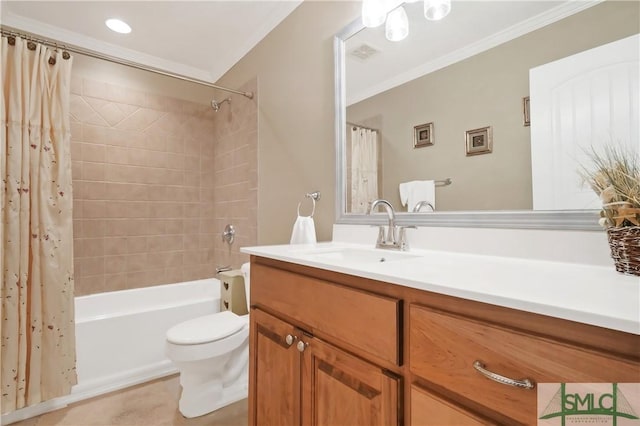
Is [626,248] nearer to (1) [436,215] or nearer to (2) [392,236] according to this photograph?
(1) [436,215]

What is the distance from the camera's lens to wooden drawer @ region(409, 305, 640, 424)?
1.58ft

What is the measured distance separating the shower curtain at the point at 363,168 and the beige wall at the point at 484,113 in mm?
75

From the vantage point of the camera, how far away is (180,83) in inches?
116

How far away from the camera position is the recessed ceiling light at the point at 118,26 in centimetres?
223

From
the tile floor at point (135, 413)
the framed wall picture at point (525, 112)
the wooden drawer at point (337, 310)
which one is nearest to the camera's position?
the wooden drawer at point (337, 310)

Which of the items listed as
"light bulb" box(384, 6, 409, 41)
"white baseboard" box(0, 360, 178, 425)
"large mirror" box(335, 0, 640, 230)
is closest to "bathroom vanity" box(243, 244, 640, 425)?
"large mirror" box(335, 0, 640, 230)

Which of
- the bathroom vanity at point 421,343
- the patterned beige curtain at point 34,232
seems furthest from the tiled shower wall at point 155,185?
the bathroom vanity at point 421,343

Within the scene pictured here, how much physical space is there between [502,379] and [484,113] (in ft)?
2.99

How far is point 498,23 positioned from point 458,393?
3.92 ft

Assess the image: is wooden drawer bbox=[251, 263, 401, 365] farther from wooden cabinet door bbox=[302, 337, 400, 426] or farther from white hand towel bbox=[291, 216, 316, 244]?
white hand towel bbox=[291, 216, 316, 244]

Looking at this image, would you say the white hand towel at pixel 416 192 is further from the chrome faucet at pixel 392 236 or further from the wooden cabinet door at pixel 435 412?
the wooden cabinet door at pixel 435 412

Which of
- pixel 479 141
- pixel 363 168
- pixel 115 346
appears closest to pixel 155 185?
pixel 115 346

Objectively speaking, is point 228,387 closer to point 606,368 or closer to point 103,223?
point 103,223

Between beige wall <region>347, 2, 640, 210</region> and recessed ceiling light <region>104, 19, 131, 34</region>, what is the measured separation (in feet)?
6.84
